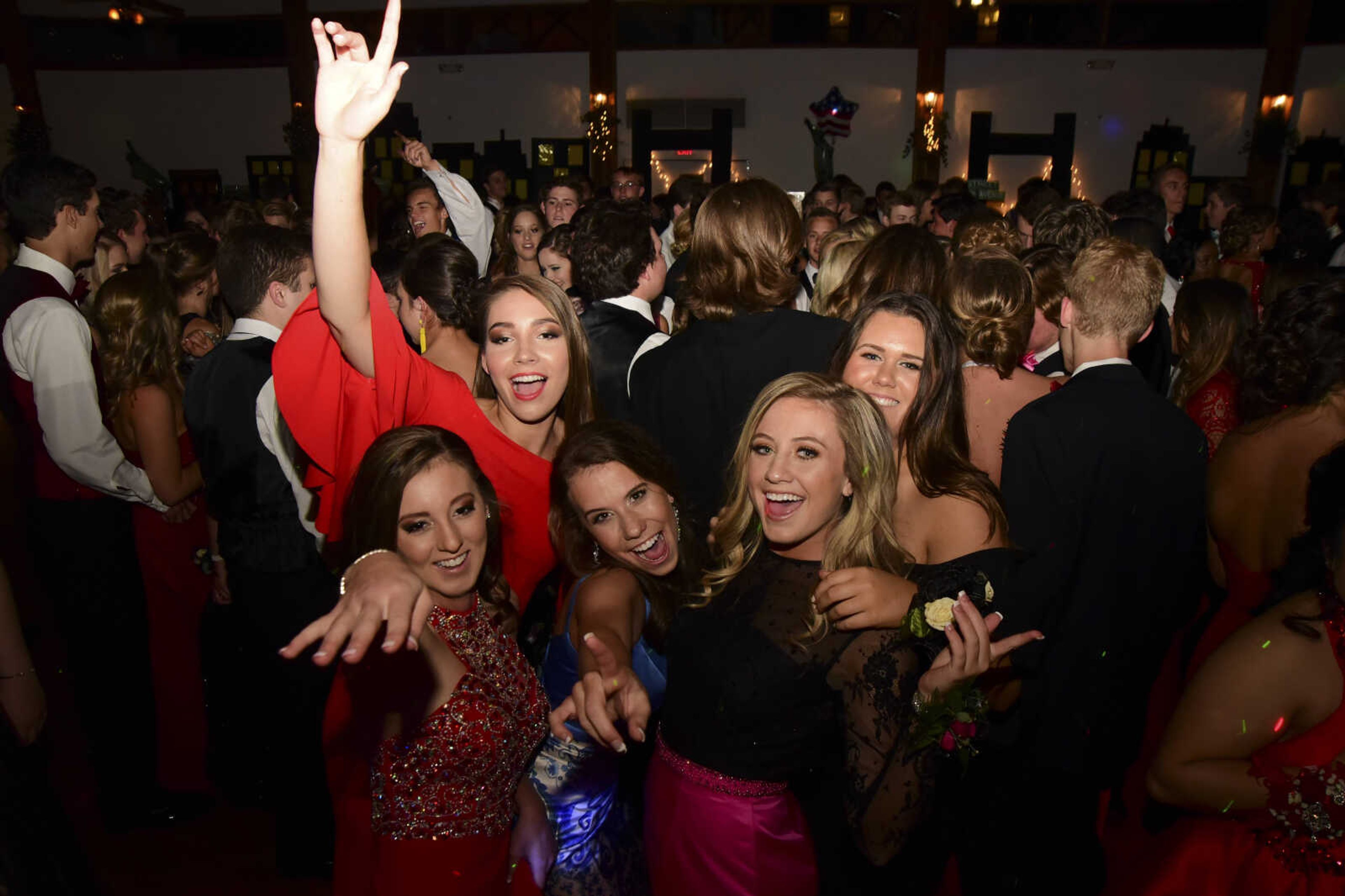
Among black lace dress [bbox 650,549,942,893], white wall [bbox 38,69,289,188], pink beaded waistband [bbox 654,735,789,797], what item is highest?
white wall [bbox 38,69,289,188]

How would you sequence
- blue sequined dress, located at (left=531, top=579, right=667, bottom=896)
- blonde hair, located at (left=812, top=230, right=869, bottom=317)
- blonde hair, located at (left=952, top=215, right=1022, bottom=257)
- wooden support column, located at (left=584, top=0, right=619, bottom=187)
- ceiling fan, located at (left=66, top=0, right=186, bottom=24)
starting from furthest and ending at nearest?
wooden support column, located at (left=584, top=0, right=619, bottom=187)
ceiling fan, located at (left=66, top=0, right=186, bottom=24)
blonde hair, located at (left=952, top=215, right=1022, bottom=257)
blonde hair, located at (left=812, top=230, right=869, bottom=317)
blue sequined dress, located at (left=531, top=579, right=667, bottom=896)

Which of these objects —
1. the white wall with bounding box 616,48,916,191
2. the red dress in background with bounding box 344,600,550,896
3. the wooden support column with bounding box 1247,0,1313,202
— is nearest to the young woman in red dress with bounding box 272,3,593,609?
the red dress in background with bounding box 344,600,550,896

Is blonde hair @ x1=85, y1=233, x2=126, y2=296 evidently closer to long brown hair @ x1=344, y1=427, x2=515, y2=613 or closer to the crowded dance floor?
the crowded dance floor

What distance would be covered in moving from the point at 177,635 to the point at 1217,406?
368 centimetres

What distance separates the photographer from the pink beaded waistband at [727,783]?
1.56 m

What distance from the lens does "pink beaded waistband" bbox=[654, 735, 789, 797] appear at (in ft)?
5.13

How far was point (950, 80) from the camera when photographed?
12.7 metres

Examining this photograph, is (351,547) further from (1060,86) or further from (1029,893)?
(1060,86)

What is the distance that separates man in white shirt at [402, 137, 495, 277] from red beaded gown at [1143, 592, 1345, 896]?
12.4ft

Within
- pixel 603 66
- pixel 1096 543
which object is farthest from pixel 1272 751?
pixel 603 66

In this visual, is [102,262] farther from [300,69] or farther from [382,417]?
[300,69]

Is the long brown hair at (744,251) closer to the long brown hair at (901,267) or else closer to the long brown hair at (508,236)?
the long brown hair at (901,267)

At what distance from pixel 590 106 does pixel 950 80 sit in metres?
5.49

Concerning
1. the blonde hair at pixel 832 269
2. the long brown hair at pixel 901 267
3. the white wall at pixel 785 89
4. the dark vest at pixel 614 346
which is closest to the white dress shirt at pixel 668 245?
the blonde hair at pixel 832 269
